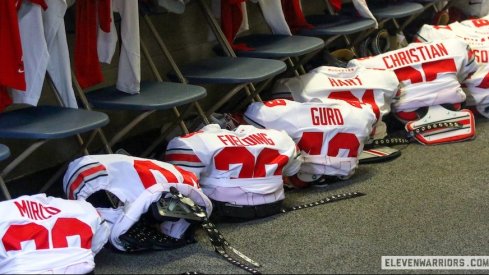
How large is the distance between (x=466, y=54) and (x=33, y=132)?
216 centimetres

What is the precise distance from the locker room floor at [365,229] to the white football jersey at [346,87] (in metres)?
0.31

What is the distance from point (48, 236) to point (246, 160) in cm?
76

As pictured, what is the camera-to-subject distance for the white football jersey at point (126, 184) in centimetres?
225

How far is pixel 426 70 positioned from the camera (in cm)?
338

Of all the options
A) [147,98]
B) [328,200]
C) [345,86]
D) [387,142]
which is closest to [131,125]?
[147,98]

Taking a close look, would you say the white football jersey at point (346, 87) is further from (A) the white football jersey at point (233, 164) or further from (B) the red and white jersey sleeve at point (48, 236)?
(B) the red and white jersey sleeve at point (48, 236)

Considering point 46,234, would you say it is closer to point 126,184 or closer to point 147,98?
point 126,184

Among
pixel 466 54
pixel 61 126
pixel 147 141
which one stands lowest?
pixel 147 141

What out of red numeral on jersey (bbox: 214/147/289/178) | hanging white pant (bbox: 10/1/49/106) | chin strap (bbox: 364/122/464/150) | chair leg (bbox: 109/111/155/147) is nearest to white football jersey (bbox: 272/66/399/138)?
chin strap (bbox: 364/122/464/150)

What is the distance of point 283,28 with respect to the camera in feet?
11.1

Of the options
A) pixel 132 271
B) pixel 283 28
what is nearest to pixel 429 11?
pixel 283 28

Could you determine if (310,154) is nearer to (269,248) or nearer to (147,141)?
(269,248)

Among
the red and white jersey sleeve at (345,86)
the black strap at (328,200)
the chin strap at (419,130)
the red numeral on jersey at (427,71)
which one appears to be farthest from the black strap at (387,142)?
the black strap at (328,200)

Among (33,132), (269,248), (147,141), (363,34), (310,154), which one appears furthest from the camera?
(363,34)
